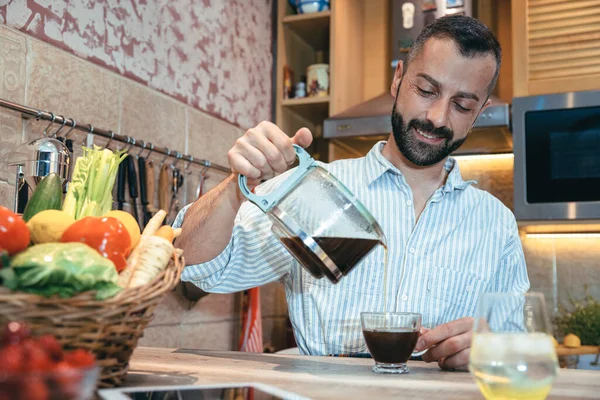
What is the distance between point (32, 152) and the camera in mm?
1239

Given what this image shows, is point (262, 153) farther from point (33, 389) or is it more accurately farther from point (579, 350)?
point (579, 350)

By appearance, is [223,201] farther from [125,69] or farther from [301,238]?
[125,69]

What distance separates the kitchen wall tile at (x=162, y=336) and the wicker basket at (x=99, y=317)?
43.1 inches

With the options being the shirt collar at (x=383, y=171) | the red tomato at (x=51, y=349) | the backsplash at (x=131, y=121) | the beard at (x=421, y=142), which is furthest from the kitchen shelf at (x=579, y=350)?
the red tomato at (x=51, y=349)

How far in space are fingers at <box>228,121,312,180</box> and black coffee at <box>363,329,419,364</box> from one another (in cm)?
29

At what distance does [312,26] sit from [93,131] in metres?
1.47

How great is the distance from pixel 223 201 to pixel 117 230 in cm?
50

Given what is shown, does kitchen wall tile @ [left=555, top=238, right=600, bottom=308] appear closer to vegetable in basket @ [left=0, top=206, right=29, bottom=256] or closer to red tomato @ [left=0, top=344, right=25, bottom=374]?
vegetable in basket @ [left=0, top=206, right=29, bottom=256]

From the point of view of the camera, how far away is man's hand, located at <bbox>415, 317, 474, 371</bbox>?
98cm

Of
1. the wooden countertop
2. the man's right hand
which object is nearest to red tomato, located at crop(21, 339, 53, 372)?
the wooden countertop

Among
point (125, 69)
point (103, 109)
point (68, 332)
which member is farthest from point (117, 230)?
point (125, 69)

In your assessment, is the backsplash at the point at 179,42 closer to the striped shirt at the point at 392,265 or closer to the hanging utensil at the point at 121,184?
the hanging utensil at the point at 121,184

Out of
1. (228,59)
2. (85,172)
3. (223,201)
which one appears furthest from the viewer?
(228,59)

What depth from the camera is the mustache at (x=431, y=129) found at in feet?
4.85
